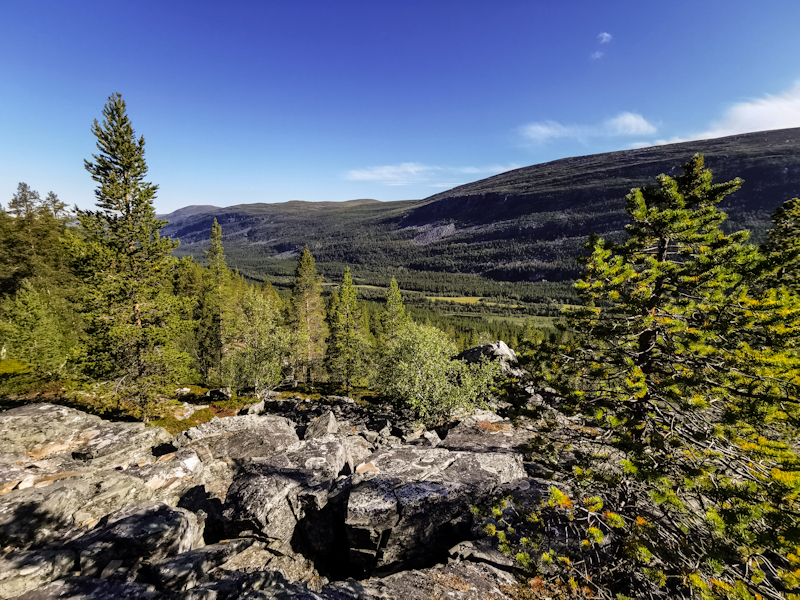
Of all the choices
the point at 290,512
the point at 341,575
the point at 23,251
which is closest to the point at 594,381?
the point at 341,575

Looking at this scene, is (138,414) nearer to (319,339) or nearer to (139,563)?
(139,563)

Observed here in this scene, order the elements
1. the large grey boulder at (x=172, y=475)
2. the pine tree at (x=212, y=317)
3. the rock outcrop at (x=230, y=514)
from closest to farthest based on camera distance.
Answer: the rock outcrop at (x=230, y=514) → the large grey boulder at (x=172, y=475) → the pine tree at (x=212, y=317)

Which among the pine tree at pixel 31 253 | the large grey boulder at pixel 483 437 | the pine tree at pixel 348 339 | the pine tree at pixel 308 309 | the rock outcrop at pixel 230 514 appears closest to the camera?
the rock outcrop at pixel 230 514

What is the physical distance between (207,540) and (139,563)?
13.0 feet

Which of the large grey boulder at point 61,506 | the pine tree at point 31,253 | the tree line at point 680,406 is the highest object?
the pine tree at point 31,253

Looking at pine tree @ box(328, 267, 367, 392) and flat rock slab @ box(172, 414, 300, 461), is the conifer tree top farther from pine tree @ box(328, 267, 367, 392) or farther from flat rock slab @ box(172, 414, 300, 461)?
pine tree @ box(328, 267, 367, 392)

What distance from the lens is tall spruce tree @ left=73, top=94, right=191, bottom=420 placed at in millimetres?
21516

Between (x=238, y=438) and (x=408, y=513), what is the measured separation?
45.4 ft

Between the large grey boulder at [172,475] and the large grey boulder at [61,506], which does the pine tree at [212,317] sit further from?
the large grey boulder at [61,506]

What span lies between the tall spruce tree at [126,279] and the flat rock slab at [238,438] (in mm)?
4958

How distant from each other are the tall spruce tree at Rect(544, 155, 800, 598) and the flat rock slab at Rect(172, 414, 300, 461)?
55.6 ft

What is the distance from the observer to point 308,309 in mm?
55531

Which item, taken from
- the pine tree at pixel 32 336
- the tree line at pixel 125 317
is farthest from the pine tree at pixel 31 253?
the pine tree at pixel 32 336

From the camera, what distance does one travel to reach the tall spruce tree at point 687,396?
261 inches
